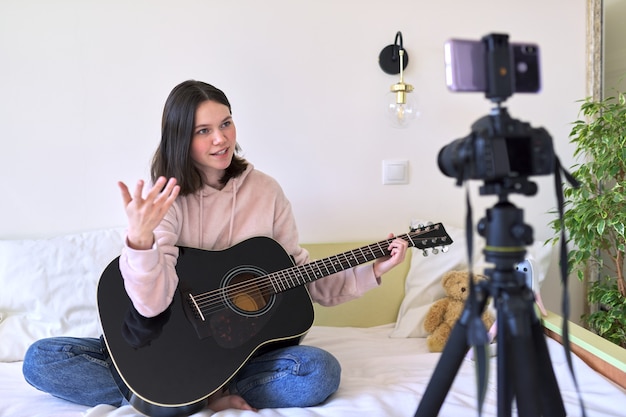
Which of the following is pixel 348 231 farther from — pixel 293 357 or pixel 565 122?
pixel 565 122

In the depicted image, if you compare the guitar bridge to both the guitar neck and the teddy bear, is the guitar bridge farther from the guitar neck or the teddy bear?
the teddy bear

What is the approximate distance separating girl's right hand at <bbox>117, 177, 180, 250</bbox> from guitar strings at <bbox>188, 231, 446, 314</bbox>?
0.84 ft

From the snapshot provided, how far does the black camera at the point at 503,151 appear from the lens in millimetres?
624

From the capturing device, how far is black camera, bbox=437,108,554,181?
2.05 feet

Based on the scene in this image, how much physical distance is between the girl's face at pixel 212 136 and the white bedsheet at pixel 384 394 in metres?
0.61

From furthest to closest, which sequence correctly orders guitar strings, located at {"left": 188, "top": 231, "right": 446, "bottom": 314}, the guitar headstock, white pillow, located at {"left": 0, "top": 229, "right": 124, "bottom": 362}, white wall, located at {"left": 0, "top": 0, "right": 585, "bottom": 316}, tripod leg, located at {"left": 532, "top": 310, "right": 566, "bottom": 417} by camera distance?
white wall, located at {"left": 0, "top": 0, "right": 585, "bottom": 316} < white pillow, located at {"left": 0, "top": 229, "right": 124, "bottom": 362} < the guitar headstock < guitar strings, located at {"left": 188, "top": 231, "right": 446, "bottom": 314} < tripod leg, located at {"left": 532, "top": 310, "right": 566, "bottom": 417}

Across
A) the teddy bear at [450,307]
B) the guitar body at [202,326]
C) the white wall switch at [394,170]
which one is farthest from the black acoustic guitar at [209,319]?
the white wall switch at [394,170]

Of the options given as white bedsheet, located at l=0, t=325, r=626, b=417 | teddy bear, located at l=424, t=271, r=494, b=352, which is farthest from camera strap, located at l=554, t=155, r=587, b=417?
teddy bear, located at l=424, t=271, r=494, b=352

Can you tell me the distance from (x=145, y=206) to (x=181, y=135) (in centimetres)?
38

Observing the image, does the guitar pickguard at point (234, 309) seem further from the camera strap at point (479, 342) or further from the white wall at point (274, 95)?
the camera strap at point (479, 342)

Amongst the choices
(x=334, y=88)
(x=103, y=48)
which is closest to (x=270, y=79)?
(x=334, y=88)

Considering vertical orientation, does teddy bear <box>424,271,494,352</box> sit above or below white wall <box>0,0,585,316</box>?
below

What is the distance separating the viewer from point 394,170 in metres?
1.75

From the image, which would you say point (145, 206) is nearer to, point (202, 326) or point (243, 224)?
point (202, 326)
